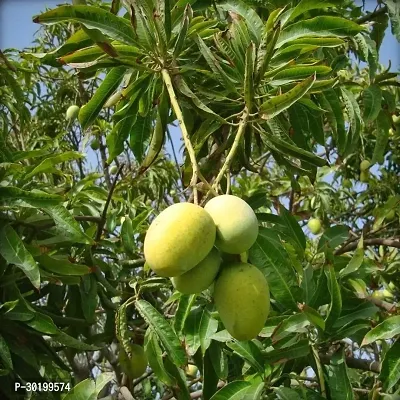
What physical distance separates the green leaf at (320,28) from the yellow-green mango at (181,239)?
59 cm

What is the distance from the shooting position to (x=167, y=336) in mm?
1334

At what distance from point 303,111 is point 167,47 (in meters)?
0.48

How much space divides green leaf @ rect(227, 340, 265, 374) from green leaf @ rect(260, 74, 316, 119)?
1.89 ft

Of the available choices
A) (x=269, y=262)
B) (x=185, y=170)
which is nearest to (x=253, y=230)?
(x=269, y=262)

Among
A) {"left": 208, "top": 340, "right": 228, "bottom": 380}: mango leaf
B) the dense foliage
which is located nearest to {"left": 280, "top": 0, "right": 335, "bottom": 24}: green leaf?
the dense foliage

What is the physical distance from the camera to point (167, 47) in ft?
4.21

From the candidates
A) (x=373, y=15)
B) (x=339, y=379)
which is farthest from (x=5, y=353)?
(x=373, y=15)

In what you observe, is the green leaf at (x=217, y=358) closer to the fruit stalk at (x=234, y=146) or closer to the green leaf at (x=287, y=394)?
the green leaf at (x=287, y=394)

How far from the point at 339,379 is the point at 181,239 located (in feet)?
2.24

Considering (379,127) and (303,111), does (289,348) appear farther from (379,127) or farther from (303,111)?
(379,127)

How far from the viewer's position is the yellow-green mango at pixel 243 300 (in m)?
0.97

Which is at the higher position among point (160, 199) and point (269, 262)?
point (269, 262)

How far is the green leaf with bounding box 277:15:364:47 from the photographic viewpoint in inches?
53.2

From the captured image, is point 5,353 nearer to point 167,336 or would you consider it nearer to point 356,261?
point 167,336
